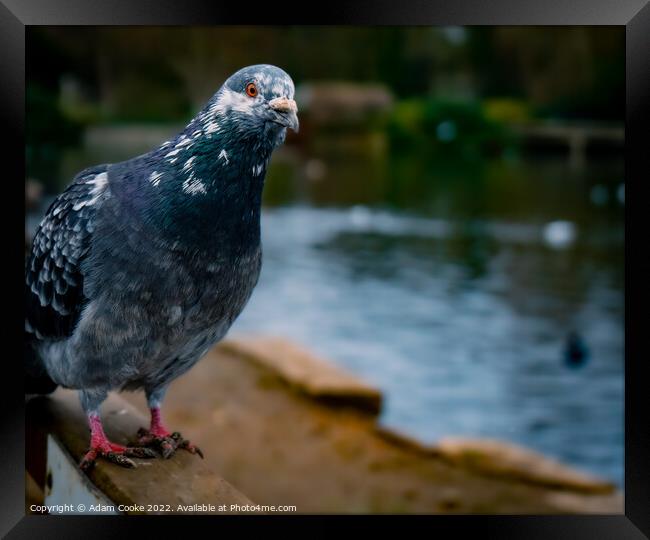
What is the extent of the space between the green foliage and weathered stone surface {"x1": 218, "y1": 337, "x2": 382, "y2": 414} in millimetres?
2908


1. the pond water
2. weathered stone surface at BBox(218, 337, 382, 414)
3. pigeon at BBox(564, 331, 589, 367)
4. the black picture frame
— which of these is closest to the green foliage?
the pond water

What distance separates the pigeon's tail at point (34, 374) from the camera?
2.67 m

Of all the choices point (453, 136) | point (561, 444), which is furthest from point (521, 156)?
point (561, 444)

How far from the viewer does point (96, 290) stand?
2275 millimetres

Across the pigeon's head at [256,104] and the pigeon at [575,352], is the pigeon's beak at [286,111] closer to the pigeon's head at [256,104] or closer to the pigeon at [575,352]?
the pigeon's head at [256,104]

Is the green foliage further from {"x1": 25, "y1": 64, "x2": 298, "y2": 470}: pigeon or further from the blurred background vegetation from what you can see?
{"x1": 25, "y1": 64, "x2": 298, "y2": 470}: pigeon

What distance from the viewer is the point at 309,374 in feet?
20.7

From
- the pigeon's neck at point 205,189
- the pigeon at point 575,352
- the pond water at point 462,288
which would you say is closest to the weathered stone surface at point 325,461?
the pond water at point 462,288

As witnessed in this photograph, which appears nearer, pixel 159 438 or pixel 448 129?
pixel 159 438

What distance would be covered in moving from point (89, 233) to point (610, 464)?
5.68m

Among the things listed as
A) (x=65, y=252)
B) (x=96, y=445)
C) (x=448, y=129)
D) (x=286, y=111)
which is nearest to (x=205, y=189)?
(x=286, y=111)

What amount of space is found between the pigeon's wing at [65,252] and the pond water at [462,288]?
4291 millimetres

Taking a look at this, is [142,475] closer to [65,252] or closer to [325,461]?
[65,252]

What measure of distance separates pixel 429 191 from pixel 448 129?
2658 mm
